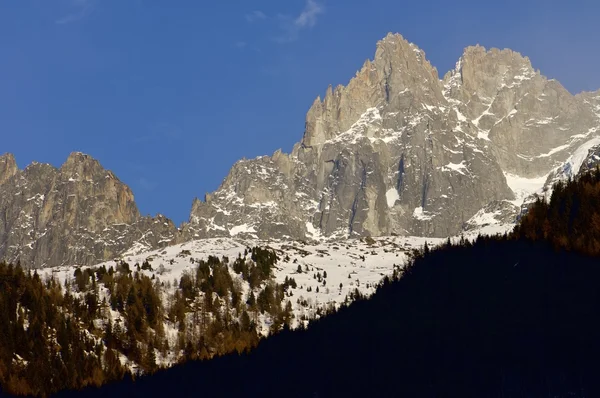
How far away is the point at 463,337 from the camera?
139000 mm

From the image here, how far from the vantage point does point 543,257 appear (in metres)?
167

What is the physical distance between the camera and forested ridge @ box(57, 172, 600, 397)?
12500cm

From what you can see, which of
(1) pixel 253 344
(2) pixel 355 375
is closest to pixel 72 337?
(1) pixel 253 344

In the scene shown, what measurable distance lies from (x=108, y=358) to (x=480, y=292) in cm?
6503

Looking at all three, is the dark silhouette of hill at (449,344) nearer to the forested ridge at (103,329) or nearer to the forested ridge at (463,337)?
the forested ridge at (463,337)

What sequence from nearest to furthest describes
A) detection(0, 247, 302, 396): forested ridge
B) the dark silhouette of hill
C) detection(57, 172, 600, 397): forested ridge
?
the dark silhouette of hill < detection(57, 172, 600, 397): forested ridge < detection(0, 247, 302, 396): forested ridge

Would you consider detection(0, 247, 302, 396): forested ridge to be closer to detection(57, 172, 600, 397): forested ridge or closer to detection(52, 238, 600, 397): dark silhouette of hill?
detection(57, 172, 600, 397): forested ridge

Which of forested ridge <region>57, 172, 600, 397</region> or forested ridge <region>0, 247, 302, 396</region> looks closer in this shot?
forested ridge <region>57, 172, 600, 397</region>

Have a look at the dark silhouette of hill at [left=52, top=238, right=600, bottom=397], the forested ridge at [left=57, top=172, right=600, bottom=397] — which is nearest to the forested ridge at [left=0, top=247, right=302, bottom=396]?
the forested ridge at [left=57, top=172, right=600, bottom=397]

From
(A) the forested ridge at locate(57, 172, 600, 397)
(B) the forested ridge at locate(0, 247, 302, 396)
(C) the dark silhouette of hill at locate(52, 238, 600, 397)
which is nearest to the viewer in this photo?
(C) the dark silhouette of hill at locate(52, 238, 600, 397)

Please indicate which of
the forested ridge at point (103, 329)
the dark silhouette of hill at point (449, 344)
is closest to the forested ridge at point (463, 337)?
the dark silhouette of hill at point (449, 344)

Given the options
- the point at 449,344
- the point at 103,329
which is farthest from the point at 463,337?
the point at 103,329

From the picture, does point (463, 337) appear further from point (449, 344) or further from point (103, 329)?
point (103, 329)

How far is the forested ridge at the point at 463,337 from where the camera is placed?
410ft
